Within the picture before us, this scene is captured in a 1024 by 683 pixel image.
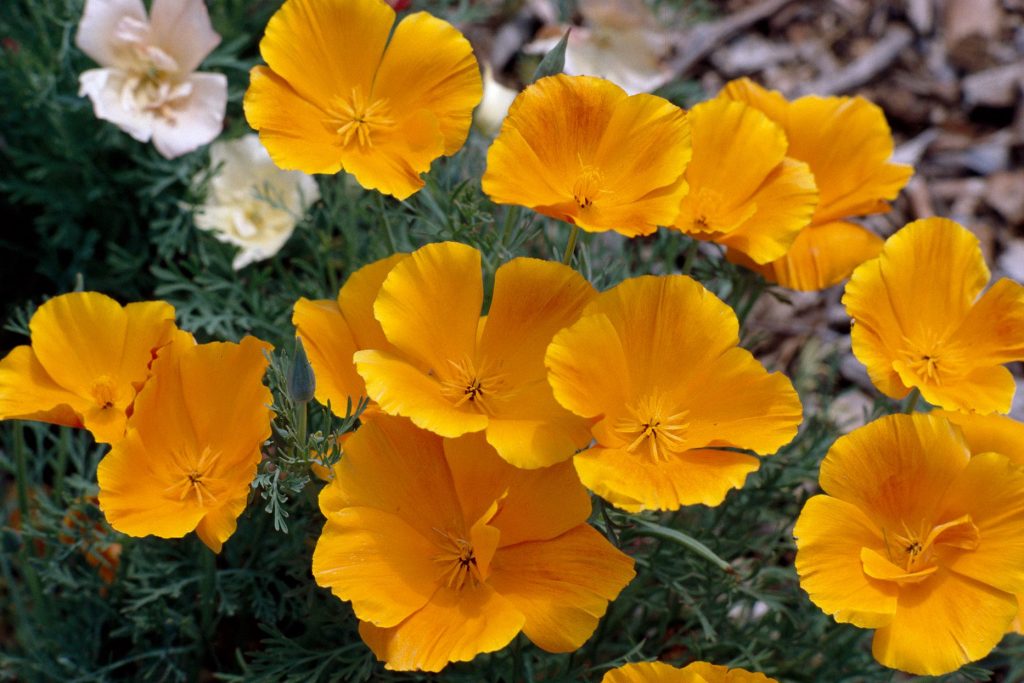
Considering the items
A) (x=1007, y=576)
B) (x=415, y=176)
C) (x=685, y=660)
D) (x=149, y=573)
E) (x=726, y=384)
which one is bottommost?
(x=685, y=660)

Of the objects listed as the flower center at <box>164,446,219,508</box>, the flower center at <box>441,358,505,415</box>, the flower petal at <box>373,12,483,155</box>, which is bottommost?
the flower center at <box>164,446,219,508</box>

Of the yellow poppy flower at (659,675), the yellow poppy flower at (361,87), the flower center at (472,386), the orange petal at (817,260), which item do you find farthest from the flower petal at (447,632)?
the orange petal at (817,260)

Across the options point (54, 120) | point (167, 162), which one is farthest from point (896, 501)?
point (54, 120)

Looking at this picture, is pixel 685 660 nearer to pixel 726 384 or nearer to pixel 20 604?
pixel 726 384

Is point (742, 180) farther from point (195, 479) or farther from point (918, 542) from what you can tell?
point (195, 479)

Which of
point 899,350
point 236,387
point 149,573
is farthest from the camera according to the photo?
point 149,573

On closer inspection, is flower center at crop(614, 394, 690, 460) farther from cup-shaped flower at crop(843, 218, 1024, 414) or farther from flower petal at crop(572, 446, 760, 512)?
cup-shaped flower at crop(843, 218, 1024, 414)

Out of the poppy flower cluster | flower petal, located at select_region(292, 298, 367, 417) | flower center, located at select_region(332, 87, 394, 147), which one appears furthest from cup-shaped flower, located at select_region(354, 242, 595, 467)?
flower center, located at select_region(332, 87, 394, 147)
